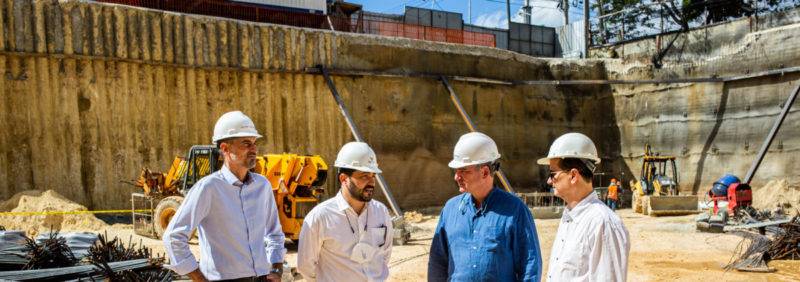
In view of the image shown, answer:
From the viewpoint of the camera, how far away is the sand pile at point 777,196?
59.1ft

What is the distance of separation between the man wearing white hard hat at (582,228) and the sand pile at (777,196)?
17.4 metres

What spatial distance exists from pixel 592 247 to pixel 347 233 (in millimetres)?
1436

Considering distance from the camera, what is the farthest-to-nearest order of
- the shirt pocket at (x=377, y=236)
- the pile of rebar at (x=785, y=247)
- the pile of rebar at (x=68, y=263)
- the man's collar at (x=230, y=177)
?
the pile of rebar at (x=785, y=247) < the pile of rebar at (x=68, y=263) < the shirt pocket at (x=377, y=236) < the man's collar at (x=230, y=177)

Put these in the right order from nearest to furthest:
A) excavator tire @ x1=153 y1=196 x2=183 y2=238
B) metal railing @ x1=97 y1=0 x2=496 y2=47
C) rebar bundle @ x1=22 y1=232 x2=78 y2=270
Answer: rebar bundle @ x1=22 y1=232 x2=78 y2=270 < excavator tire @ x1=153 y1=196 x2=183 y2=238 < metal railing @ x1=97 y1=0 x2=496 y2=47

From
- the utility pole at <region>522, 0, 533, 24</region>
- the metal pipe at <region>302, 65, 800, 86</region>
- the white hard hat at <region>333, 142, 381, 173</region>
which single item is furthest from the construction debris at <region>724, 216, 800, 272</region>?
the utility pole at <region>522, 0, 533, 24</region>

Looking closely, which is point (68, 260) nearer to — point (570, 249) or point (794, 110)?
point (570, 249)

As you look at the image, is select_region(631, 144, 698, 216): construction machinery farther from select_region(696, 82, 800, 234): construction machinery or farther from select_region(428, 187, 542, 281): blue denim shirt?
select_region(428, 187, 542, 281): blue denim shirt

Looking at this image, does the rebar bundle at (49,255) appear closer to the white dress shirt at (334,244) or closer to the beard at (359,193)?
the white dress shirt at (334,244)

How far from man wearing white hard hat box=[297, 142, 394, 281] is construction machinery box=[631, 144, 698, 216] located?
16.3m

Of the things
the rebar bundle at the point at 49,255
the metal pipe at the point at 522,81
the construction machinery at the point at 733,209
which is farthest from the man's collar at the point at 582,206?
the metal pipe at the point at 522,81

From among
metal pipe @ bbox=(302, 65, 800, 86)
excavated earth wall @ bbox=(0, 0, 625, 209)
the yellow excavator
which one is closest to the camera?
the yellow excavator

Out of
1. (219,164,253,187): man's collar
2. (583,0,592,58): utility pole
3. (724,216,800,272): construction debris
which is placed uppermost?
(583,0,592,58): utility pole

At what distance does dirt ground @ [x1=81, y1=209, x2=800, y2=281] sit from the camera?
9.19m

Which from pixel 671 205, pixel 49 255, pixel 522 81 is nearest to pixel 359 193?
pixel 49 255
